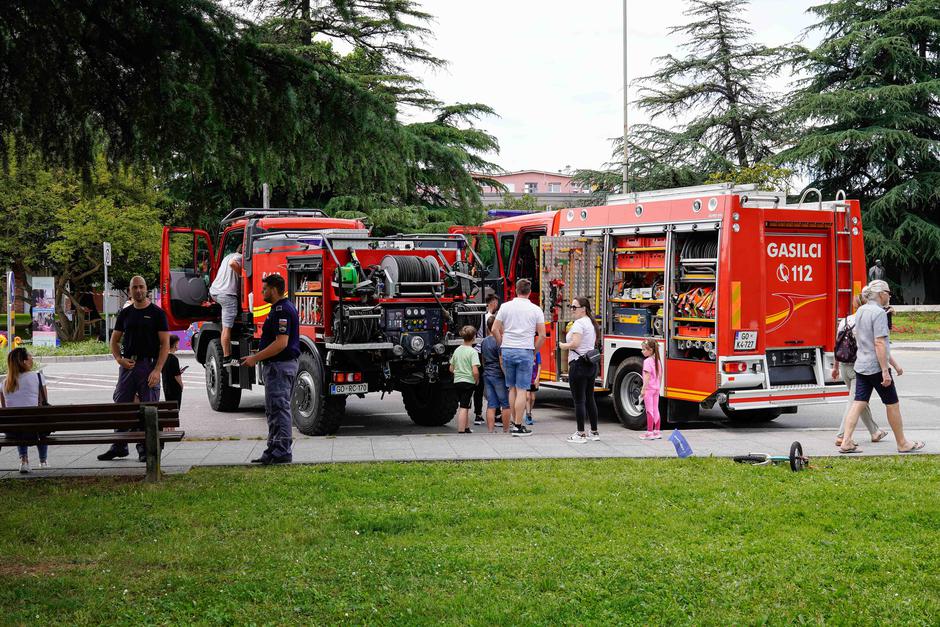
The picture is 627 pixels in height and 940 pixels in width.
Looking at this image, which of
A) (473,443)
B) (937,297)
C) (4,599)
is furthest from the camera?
(937,297)

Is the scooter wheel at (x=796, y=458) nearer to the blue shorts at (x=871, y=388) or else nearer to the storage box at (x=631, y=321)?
the blue shorts at (x=871, y=388)

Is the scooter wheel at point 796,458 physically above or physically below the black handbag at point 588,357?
below

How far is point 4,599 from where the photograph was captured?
548cm

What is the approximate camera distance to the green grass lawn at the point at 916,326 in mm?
33031

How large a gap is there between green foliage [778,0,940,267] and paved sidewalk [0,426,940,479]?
28919 mm

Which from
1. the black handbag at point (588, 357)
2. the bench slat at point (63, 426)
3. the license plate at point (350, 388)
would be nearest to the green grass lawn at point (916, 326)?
the black handbag at point (588, 357)

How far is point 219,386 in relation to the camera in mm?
15438

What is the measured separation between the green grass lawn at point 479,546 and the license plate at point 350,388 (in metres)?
2.75

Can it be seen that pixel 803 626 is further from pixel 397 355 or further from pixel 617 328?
pixel 617 328

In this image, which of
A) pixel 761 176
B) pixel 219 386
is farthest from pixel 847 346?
pixel 761 176

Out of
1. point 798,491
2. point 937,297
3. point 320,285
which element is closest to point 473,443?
point 320,285

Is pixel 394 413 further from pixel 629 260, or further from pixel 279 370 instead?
pixel 279 370

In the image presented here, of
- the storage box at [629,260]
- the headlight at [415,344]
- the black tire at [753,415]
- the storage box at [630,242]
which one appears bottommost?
the black tire at [753,415]

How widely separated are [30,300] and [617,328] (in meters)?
26.6
